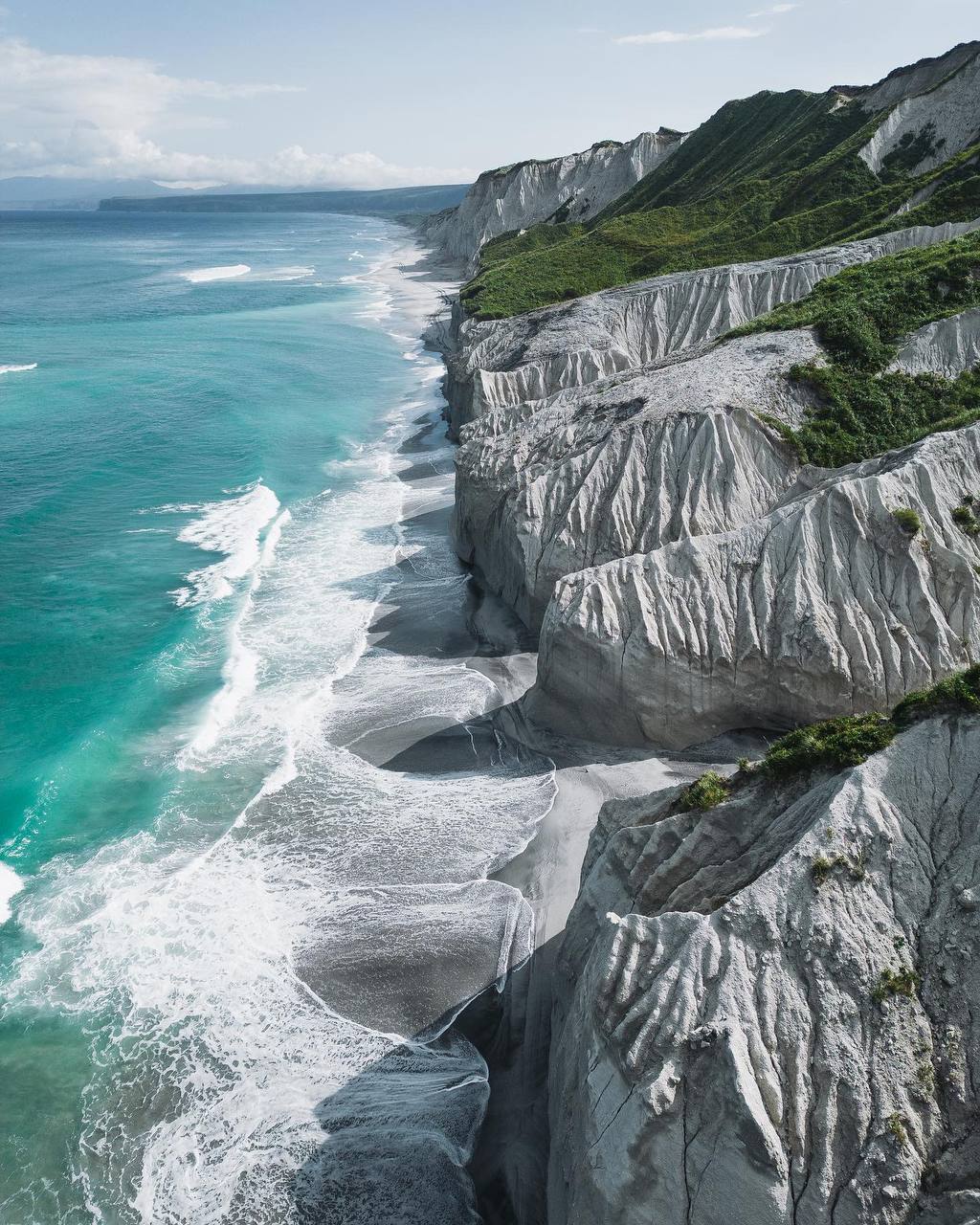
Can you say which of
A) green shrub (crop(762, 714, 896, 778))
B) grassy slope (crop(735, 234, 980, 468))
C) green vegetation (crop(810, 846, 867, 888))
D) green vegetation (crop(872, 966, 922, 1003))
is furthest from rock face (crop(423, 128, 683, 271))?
green vegetation (crop(872, 966, 922, 1003))

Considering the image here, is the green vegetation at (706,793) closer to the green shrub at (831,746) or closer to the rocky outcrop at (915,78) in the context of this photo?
the green shrub at (831,746)

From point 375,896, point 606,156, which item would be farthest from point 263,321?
point 375,896

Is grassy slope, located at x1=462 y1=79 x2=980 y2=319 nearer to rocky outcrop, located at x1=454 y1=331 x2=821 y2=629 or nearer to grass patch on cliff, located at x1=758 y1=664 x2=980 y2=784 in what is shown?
rocky outcrop, located at x1=454 y1=331 x2=821 y2=629

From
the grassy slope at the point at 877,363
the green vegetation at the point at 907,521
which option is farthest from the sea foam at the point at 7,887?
the grassy slope at the point at 877,363

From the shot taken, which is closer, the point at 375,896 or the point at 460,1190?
the point at 460,1190

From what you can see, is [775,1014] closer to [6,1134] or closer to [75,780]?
[6,1134]

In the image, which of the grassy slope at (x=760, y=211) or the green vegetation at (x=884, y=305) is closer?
the green vegetation at (x=884, y=305)
